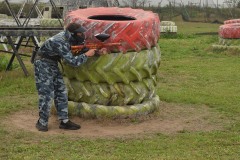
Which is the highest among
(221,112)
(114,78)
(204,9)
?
(114,78)

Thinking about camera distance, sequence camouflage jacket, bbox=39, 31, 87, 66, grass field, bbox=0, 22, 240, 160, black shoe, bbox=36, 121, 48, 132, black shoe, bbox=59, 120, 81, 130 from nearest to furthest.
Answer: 1. grass field, bbox=0, 22, 240, 160
2. camouflage jacket, bbox=39, 31, 87, 66
3. black shoe, bbox=36, 121, 48, 132
4. black shoe, bbox=59, 120, 81, 130

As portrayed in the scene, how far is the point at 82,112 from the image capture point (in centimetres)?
648

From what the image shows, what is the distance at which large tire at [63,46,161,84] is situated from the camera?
6246mm

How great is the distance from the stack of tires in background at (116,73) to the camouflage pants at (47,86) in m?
0.35

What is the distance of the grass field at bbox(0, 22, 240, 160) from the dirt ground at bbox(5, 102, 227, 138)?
0.10m

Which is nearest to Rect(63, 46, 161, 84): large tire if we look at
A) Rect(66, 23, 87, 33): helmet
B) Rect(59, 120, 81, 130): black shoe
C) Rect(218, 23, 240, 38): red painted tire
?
Rect(66, 23, 87, 33): helmet

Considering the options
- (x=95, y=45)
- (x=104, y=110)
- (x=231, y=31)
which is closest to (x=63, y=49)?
(x=95, y=45)

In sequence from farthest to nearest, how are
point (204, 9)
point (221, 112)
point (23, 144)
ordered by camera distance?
1. point (204, 9)
2. point (221, 112)
3. point (23, 144)

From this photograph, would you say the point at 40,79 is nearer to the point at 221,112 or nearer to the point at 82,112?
the point at 82,112

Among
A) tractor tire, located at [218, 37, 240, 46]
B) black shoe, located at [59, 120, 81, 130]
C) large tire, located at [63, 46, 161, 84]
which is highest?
large tire, located at [63, 46, 161, 84]

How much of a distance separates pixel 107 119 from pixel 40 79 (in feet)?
3.37

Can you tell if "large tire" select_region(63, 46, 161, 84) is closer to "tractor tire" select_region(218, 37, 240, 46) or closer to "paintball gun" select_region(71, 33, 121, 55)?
"paintball gun" select_region(71, 33, 121, 55)

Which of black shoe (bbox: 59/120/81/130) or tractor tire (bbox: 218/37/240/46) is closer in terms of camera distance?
black shoe (bbox: 59/120/81/130)

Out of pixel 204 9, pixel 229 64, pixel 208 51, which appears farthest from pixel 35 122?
pixel 204 9
